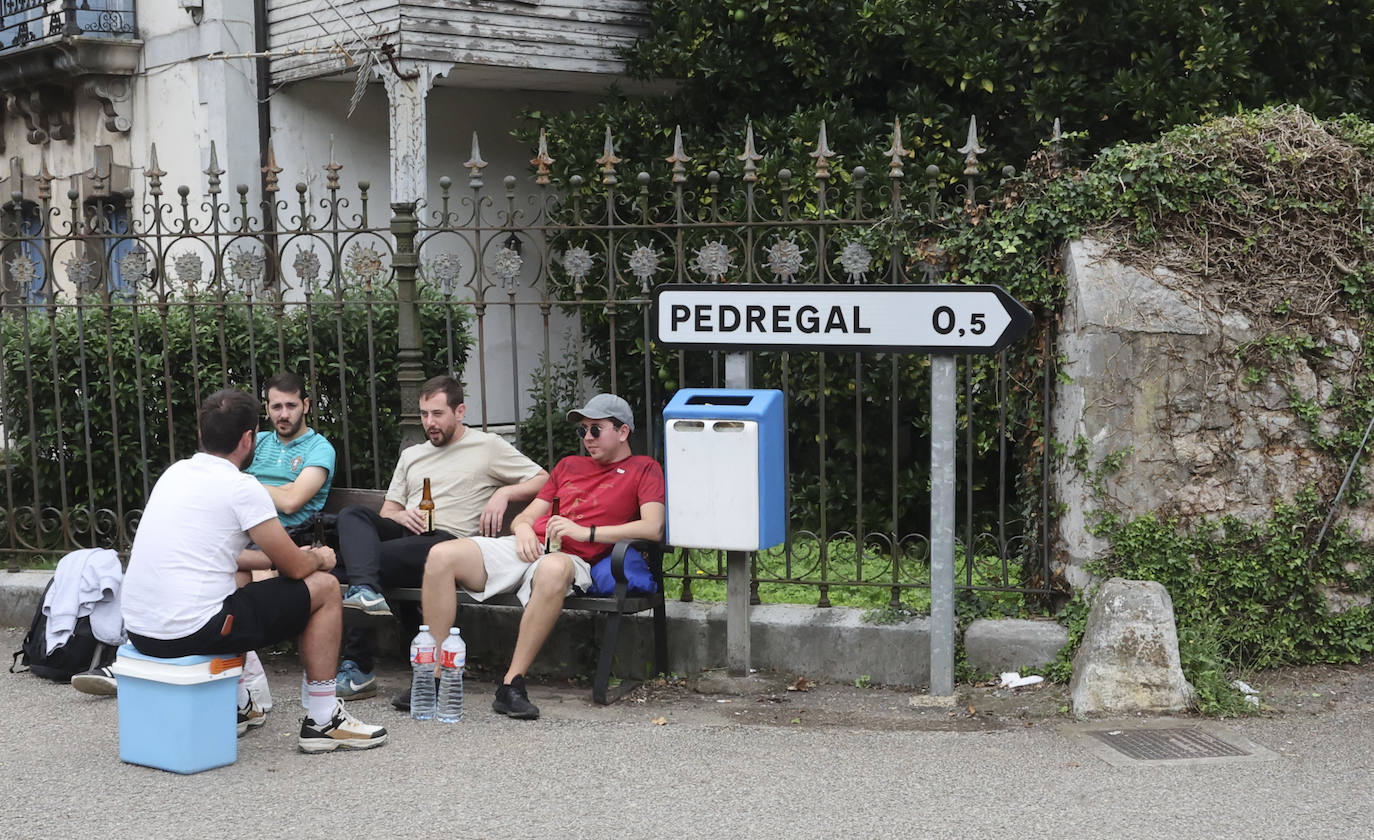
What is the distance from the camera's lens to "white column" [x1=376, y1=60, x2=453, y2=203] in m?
11.8

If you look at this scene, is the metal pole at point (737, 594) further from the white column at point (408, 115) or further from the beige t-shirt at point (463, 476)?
the white column at point (408, 115)

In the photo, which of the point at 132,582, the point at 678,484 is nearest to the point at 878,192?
the point at 678,484

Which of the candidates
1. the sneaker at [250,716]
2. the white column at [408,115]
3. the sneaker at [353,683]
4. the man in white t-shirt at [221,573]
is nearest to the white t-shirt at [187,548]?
the man in white t-shirt at [221,573]

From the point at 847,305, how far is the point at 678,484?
94 cm

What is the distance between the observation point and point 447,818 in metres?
4.37

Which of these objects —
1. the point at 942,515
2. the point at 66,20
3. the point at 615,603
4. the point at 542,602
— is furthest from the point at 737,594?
the point at 66,20

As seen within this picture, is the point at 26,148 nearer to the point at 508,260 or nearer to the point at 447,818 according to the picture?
the point at 508,260

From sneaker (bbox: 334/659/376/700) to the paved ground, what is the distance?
161 mm

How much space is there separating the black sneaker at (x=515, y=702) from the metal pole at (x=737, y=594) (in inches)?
34.1

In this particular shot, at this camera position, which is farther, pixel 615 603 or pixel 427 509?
pixel 427 509

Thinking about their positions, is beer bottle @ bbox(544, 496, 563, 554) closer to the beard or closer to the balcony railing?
the beard

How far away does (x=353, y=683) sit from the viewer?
234 inches

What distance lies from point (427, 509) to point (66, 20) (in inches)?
343

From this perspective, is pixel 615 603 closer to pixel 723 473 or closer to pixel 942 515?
pixel 723 473
